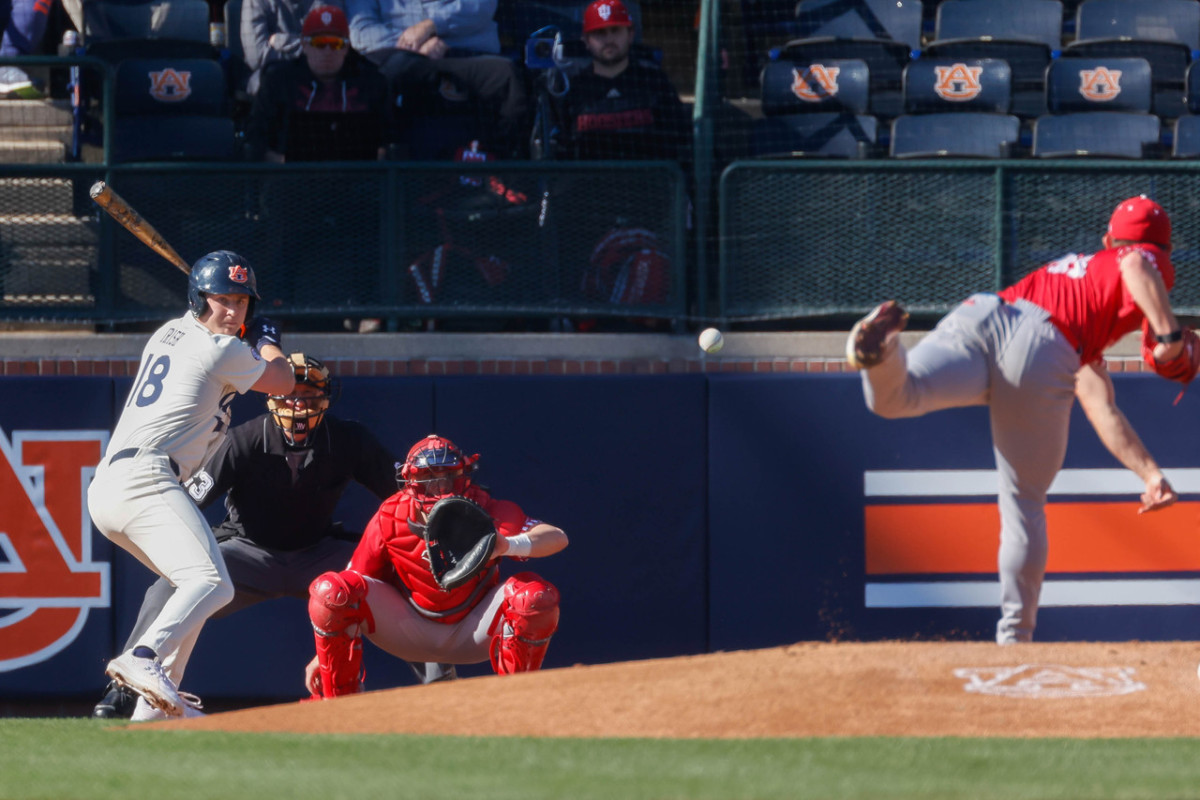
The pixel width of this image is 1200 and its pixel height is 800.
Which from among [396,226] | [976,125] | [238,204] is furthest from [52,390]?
[976,125]

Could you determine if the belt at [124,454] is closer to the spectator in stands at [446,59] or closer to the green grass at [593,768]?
the green grass at [593,768]

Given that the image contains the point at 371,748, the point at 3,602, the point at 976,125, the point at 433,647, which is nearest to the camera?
the point at 371,748

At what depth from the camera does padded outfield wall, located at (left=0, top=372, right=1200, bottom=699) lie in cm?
698

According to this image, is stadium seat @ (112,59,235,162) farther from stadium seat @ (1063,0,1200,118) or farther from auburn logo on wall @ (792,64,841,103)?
stadium seat @ (1063,0,1200,118)

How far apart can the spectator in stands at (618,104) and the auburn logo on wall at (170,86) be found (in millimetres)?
2123

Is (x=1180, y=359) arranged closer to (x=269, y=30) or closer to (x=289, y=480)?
(x=289, y=480)

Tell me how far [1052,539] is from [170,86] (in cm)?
526

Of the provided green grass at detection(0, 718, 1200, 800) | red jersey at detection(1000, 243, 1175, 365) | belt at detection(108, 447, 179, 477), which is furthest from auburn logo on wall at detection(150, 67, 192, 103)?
red jersey at detection(1000, 243, 1175, 365)

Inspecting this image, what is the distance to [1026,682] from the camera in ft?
16.1

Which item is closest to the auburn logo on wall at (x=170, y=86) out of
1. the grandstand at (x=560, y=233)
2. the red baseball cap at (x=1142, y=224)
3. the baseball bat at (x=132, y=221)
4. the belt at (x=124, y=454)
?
the grandstand at (x=560, y=233)

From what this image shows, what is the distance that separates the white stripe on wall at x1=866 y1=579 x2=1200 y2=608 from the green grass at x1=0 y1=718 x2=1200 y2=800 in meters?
2.61

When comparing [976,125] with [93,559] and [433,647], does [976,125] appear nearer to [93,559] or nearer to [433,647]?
[433,647]

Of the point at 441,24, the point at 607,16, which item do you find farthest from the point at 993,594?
the point at 441,24

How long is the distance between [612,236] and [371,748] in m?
3.47
